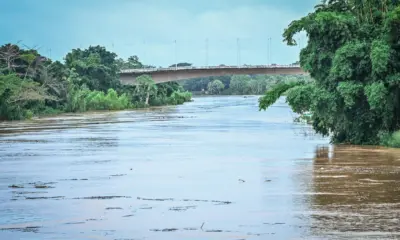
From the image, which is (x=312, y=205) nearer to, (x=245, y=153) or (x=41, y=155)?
(x=245, y=153)

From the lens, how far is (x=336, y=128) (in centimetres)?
3278

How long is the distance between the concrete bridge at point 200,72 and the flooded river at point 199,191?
2539 inches

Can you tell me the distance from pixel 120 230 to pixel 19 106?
50.0 metres

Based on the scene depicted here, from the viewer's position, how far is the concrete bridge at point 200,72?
9706cm

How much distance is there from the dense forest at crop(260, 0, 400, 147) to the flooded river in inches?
57.6

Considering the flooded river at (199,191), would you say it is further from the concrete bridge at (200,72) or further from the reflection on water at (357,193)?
the concrete bridge at (200,72)

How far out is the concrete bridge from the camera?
3821 inches

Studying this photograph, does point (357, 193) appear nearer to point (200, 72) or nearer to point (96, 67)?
point (96, 67)

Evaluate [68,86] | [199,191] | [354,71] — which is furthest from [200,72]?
[199,191]

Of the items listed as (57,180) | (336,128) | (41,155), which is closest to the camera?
(57,180)

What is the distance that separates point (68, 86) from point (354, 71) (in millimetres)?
50750

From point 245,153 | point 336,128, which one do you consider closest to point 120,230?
point 245,153

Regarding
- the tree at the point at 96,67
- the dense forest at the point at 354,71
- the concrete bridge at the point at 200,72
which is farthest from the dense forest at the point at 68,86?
the dense forest at the point at 354,71

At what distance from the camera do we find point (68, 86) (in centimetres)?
7700
